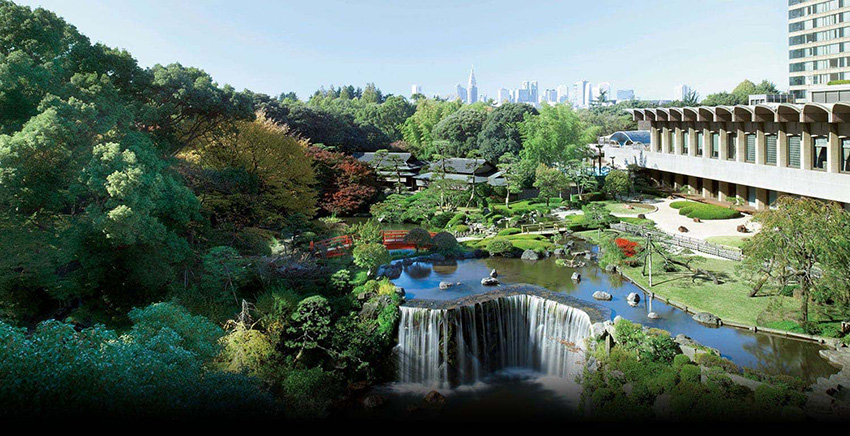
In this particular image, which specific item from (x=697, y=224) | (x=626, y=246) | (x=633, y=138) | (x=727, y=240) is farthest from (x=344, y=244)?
(x=633, y=138)

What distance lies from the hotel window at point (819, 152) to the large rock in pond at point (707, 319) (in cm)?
1401

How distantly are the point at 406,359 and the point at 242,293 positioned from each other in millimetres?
5197

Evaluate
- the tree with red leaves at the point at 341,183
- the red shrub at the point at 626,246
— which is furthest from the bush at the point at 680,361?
the tree with red leaves at the point at 341,183

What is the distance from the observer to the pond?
13.6m

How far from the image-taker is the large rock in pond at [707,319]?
620 inches

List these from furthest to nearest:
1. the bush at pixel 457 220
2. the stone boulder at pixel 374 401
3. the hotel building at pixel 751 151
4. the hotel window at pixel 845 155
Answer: the bush at pixel 457 220
the hotel building at pixel 751 151
the hotel window at pixel 845 155
the stone boulder at pixel 374 401

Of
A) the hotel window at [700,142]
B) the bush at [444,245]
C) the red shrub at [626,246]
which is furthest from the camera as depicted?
the hotel window at [700,142]

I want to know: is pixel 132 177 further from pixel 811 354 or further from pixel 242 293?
pixel 811 354

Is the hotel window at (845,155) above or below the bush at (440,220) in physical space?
above

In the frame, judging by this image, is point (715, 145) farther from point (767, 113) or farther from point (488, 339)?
point (488, 339)

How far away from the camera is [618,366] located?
12938mm

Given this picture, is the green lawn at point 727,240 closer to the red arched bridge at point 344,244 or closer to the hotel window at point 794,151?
the hotel window at point 794,151

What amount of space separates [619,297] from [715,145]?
754 inches

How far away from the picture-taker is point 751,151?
99.2 ft
